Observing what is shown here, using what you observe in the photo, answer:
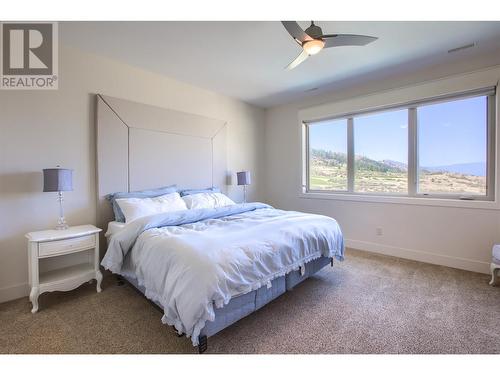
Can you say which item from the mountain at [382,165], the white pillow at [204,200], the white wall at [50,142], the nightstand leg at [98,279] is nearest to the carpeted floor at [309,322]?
the nightstand leg at [98,279]

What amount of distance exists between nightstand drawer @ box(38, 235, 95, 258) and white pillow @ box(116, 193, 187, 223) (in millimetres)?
382

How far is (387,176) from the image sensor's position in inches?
144

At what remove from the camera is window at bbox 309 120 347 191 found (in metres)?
4.11

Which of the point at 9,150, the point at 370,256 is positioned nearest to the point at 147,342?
the point at 9,150

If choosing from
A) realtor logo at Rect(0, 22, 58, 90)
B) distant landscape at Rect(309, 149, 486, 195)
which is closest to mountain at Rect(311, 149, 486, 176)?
distant landscape at Rect(309, 149, 486, 195)

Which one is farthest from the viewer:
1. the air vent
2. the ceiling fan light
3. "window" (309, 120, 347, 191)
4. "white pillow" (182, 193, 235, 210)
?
"window" (309, 120, 347, 191)

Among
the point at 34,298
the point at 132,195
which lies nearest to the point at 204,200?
the point at 132,195

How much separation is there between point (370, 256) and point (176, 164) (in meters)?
3.08

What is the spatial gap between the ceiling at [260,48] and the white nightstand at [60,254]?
1.91 m

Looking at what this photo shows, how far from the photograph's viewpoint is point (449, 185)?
10.3 feet

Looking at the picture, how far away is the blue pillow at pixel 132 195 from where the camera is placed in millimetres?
2686

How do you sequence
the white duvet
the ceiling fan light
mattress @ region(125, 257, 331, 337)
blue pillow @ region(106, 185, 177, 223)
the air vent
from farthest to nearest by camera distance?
1. blue pillow @ region(106, 185, 177, 223)
2. the air vent
3. the ceiling fan light
4. mattress @ region(125, 257, 331, 337)
5. the white duvet

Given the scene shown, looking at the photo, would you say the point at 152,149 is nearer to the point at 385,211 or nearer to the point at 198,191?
the point at 198,191

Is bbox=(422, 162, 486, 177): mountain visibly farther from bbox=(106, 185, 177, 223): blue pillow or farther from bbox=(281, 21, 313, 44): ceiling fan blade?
bbox=(106, 185, 177, 223): blue pillow
